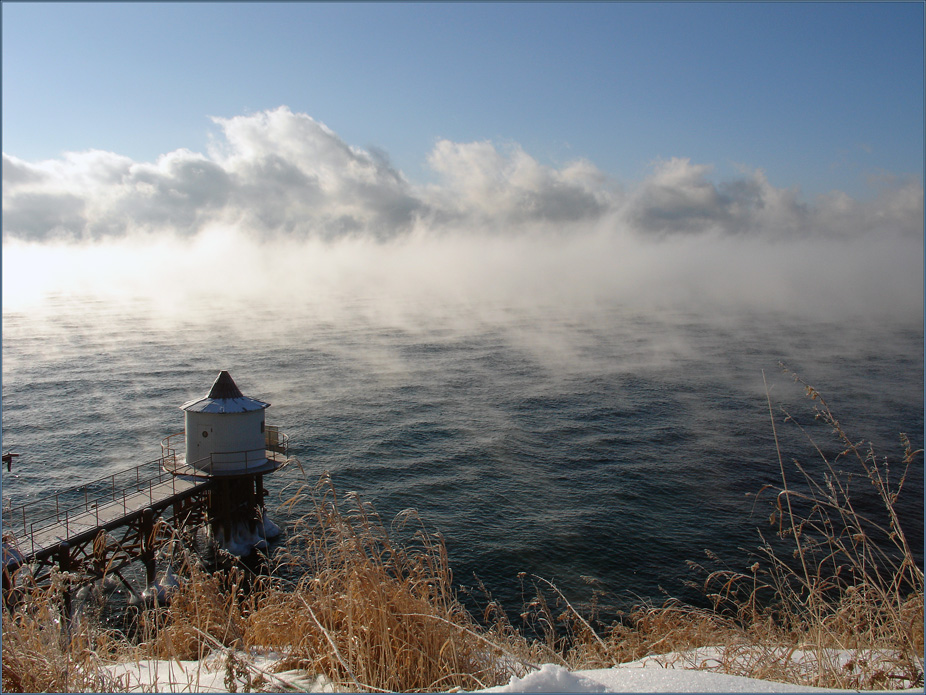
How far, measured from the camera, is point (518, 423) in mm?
53562

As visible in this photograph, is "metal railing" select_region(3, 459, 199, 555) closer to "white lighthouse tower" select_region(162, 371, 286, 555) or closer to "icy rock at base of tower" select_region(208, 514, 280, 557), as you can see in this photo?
"white lighthouse tower" select_region(162, 371, 286, 555)

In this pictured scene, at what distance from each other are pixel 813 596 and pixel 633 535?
1065 inches

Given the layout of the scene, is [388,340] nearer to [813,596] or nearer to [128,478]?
[128,478]

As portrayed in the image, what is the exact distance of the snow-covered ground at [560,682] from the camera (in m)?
4.22

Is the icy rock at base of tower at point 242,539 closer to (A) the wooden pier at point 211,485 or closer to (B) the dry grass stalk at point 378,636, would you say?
(A) the wooden pier at point 211,485

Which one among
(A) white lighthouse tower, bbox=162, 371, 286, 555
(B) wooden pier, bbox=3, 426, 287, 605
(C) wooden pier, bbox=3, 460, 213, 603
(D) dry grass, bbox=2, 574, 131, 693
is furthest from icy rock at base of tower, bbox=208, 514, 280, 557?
(D) dry grass, bbox=2, 574, 131, 693

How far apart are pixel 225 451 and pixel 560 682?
30149 mm

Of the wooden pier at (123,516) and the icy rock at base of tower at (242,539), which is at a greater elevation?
the wooden pier at (123,516)

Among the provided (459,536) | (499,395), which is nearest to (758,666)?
(459,536)

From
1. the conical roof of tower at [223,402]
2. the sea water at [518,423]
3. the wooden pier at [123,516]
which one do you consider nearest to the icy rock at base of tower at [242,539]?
the wooden pier at [123,516]

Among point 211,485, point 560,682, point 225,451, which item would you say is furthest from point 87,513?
point 560,682

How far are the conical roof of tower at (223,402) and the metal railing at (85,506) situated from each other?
330 centimetres

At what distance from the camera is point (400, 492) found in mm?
36562

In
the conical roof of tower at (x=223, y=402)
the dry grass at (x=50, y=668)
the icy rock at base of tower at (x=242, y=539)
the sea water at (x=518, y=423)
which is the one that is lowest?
the icy rock at base of tower at (x=242, y=539)
